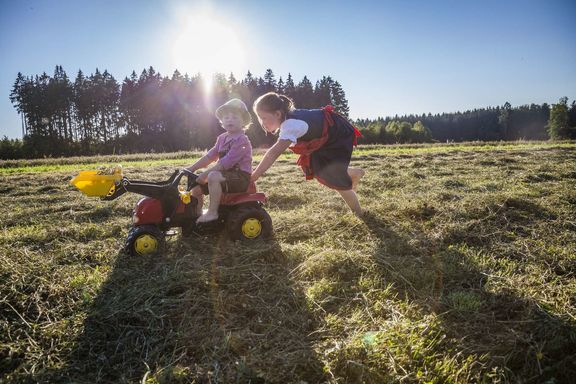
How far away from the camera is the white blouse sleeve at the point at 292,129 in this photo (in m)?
3.90

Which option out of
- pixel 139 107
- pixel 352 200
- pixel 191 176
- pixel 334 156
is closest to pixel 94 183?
pixel 191 176

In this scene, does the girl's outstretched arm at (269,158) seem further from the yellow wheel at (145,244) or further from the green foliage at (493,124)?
the green foliage at (493,124)

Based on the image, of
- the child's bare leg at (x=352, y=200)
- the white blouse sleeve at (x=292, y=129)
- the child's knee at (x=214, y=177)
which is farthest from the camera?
the child's bare leg at (x=352, y=200)

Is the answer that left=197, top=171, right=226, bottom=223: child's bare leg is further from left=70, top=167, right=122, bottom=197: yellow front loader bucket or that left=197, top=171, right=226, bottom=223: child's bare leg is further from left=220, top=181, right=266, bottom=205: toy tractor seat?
left=70, top=167, right=122, bottom=197: yellow front loader bucket

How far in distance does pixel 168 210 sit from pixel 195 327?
1.64 meters

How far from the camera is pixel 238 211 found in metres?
3.77

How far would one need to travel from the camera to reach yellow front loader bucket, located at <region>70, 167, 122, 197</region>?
3115 mm

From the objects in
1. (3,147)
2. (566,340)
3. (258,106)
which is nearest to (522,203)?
(566,340)

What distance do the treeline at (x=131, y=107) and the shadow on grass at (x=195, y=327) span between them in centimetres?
4575

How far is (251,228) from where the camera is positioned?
12.4ft

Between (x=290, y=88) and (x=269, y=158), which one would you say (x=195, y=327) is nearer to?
(x=269, y=158)

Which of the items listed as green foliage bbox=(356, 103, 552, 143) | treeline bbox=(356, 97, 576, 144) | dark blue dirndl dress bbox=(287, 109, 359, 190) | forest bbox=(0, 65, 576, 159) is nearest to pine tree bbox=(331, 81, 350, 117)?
forest bbox=(0, 65, 576, 159)

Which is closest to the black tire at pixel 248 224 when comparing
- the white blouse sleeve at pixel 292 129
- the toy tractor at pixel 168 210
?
the toy tractor at pixel 168 210

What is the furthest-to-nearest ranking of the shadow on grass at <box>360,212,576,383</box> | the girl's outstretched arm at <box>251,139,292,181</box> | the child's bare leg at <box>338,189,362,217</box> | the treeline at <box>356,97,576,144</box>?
the treeline at <box>356,97,576,144</box> < the child's bare leg at <box>338,189,362,217</box> < the girl's outstretched arm at <box>251,139,292,181</box> < the shadow on grass at <box>360,212,576,383</box>
